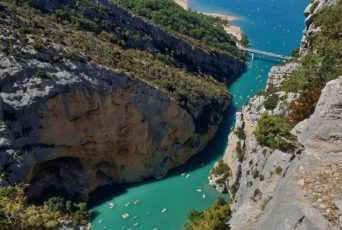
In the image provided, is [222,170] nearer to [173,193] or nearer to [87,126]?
[173,193]

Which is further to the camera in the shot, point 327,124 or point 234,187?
point 234,187

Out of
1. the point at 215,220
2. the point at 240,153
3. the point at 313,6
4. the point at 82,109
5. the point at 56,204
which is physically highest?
the point at 313,6

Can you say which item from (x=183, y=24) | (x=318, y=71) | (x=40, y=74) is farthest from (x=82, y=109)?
(x=183, y=24)

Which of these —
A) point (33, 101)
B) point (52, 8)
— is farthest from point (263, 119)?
point (52, 8)

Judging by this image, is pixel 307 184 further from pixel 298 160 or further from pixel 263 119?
pixel 263 119

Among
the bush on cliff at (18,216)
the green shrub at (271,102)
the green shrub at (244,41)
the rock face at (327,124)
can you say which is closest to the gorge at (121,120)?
the green shrub at (271,102)

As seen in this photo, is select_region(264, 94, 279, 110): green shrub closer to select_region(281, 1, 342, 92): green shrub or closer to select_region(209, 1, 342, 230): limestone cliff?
select_region(281, 1, 342, 92): green shrub
